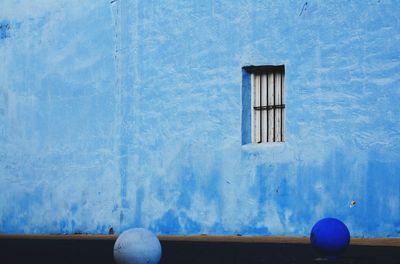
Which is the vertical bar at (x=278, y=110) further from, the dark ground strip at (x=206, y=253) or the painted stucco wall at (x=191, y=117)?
the dark ground strip at (x=206, y=253)

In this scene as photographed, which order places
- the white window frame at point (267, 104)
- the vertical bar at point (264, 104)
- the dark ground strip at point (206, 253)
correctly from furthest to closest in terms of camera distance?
the vertical bar at point (264, 104), the white window frame at point (267, 104), the dark ground strip at point (206, 253)

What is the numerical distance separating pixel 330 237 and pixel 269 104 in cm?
529

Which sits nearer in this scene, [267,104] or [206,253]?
[206,253]

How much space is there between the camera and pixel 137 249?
7.43 meters

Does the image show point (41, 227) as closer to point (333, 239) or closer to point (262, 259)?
point (262, 259)

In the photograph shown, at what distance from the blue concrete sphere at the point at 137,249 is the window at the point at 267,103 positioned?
19.6 ft

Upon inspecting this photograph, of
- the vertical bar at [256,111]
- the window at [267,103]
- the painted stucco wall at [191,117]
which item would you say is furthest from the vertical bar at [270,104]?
the painted stucco wall at [191,117]

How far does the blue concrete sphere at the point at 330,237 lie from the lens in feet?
27.1

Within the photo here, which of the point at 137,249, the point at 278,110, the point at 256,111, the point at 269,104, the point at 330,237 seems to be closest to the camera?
the point at 137,249

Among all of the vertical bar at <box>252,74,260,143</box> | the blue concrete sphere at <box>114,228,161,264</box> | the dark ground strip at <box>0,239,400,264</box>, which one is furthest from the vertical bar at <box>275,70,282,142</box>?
the blue concrete sphere at <box>114,228,161,264</box>

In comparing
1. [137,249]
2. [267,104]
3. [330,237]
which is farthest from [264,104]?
[137,249]

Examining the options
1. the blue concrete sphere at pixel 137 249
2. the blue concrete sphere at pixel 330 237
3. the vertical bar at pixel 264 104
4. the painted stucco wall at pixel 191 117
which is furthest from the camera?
the vertical bar at pixel 264 104

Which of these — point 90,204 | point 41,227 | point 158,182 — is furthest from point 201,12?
point 41,227

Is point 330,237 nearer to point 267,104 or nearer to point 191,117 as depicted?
point 267,104
